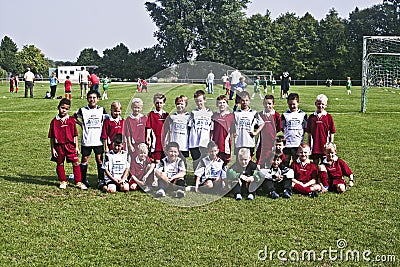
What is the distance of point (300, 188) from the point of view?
25.7ft

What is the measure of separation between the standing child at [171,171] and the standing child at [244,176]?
770mm

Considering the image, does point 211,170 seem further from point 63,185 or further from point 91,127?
point 63,185

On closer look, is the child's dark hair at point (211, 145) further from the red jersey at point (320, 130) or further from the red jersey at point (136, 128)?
the red jersey at point (320, 130)

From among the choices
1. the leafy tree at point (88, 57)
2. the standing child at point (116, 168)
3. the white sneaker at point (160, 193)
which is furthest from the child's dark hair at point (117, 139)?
the leafy tree at point (88, 57)

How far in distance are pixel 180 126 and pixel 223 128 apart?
2.41 feet

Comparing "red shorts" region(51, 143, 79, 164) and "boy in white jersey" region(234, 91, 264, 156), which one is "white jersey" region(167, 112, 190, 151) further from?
"red shorts" region(51, 143, 79, 164)

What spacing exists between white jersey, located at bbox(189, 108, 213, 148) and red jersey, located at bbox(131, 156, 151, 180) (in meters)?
0.81

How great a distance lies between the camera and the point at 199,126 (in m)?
8.09

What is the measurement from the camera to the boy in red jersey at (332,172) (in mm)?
8039

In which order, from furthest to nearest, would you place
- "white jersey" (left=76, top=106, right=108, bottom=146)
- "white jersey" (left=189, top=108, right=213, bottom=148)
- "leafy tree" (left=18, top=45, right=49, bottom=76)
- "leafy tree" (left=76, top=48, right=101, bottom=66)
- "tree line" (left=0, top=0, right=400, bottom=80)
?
"leafy tree" (left=76, top=48, right=101, bottom=66) → "leafy tree" (left=18, top=45, right=49, bottom=76) → "tree line" (left=0, top=0, right=400, bottom=80) → "white jersey" (left=76, top=106, right=108, bottom=146) → "white jersey" (left=189, top=108, right=213, bottom=148)

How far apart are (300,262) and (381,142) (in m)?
8.98

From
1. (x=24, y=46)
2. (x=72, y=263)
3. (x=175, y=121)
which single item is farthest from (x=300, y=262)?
(x=24, y=46)

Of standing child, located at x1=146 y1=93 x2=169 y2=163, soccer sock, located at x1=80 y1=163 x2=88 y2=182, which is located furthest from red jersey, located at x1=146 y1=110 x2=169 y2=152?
soccer sock, located at x1=80 y1=163 x2=88 y2=182

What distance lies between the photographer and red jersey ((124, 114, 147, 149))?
8359 mm
